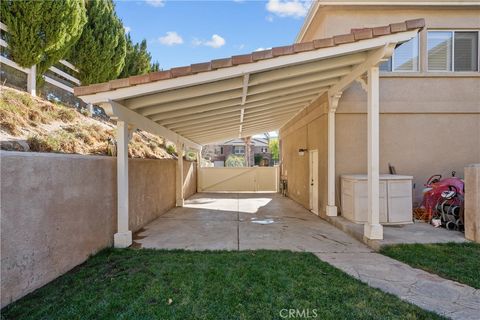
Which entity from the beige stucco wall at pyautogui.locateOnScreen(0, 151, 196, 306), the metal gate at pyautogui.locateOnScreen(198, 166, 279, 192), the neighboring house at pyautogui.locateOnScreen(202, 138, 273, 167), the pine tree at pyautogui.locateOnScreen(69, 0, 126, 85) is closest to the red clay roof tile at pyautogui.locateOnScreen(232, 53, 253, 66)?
the beige stucco wall at pyautogui.locateOnScreen(0, 151, 196, 306)

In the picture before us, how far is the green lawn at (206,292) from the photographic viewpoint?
299 cm

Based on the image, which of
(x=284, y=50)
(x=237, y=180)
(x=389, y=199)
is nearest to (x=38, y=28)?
(x=284, y=50)

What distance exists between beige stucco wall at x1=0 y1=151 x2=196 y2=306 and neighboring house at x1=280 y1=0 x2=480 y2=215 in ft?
19.0

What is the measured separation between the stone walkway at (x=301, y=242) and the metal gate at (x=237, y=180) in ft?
A: 22.3

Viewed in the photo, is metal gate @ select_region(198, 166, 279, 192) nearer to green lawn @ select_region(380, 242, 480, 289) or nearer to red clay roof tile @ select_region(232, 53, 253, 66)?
green lawn @ select_region(380, 242, 480, 289)

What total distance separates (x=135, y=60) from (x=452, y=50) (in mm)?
12234

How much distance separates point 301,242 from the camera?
5.78 metres

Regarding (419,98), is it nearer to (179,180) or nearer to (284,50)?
(284,50)

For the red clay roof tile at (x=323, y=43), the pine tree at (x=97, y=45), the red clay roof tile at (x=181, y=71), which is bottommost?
the red clay roof tile at (x=181, y=71)

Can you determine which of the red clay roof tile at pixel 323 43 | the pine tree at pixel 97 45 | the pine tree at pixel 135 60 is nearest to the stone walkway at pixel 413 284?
the red clay roof tile at pixel 323 43

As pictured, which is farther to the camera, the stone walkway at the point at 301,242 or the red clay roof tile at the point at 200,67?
the red clay roof tile at the point at 200,67

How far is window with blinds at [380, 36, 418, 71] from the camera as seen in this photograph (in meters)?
8.01

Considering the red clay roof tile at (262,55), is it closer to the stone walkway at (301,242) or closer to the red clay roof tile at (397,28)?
the red clay roof tile at (397,28)

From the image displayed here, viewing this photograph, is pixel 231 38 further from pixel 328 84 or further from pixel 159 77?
pixel 159 77
